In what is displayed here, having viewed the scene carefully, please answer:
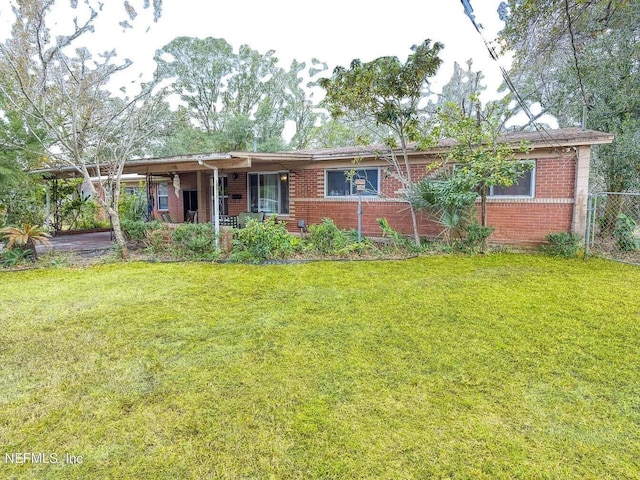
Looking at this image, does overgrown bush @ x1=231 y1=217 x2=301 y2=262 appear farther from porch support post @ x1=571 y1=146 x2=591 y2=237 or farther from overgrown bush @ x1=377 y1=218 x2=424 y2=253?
porch support post @ x1=571 y1=146 x2=591 y2=237

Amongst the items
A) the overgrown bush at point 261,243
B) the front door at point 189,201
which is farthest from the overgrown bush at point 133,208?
the overgrown bush at point 261,243

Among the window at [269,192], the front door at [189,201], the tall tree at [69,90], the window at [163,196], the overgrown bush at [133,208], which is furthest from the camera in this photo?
the window at [163,196]

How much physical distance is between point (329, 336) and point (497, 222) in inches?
258

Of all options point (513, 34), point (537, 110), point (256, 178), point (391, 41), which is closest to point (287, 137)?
point (391, 41)

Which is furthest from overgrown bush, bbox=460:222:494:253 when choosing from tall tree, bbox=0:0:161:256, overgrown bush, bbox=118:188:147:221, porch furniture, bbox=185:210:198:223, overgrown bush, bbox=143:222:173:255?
overgrown bush, bbox=118:188:147:221

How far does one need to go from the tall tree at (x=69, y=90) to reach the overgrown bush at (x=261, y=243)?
2.58 m

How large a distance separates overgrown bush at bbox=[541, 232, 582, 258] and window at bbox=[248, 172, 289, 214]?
23.7 feet

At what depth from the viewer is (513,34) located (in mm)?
8297

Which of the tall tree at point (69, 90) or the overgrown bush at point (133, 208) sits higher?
the tall tree at point (69, 90)

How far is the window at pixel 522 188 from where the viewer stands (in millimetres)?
8477

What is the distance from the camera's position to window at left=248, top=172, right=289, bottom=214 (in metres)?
12.2

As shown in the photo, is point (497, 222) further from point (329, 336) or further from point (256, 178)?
point (256, 178)

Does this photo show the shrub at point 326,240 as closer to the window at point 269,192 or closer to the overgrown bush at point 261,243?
the overgrown bush at point 261,243

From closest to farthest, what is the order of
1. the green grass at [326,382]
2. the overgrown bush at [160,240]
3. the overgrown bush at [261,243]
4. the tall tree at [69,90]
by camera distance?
the green grass at [326,382] → the tall tree at [69,90] → the overgrown bush at [261,243] → the overgrown bush at [160,240]
